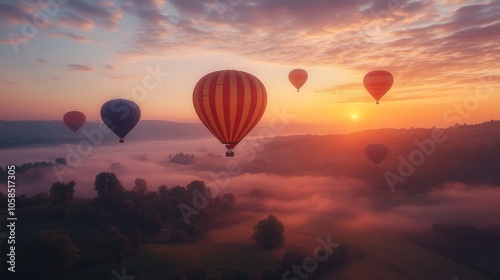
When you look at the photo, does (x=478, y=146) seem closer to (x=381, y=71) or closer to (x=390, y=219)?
(x=390, y=219)

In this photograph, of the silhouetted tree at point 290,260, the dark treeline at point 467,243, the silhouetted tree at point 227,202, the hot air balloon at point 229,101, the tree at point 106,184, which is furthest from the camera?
the tree at point 106,184

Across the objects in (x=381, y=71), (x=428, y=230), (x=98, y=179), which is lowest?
(x=428, y=230)

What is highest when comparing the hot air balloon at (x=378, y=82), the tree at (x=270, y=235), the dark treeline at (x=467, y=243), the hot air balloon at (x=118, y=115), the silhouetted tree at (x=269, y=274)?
the hot air balloon at (x=378, y=82)

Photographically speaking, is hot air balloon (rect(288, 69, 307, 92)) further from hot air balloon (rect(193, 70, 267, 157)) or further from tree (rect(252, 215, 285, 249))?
tree (rect(252, 215, 285, 249))

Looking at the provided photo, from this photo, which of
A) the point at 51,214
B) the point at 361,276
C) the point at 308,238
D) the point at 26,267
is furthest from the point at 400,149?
the point at 26,267
